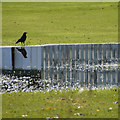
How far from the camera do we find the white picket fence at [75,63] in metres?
8.74

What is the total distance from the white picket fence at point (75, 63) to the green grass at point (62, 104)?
0.87 meters

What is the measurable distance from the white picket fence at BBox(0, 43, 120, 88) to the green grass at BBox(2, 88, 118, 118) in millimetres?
870

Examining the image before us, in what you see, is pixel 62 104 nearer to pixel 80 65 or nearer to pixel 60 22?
pixel 80 65

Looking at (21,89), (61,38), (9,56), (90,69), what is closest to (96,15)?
(61,38)

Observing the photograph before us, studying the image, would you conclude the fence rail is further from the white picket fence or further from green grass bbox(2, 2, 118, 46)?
green grass bbox(2, 2, 118, 46)

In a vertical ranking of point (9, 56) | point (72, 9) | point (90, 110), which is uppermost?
point (72, 9)

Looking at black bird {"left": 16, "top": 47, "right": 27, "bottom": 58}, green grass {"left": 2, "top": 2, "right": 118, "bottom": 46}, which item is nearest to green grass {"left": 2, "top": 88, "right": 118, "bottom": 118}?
black bird {"left": 16, "top": 47, "right": 27, "bottom": 58}

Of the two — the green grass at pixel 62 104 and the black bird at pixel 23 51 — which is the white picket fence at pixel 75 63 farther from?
the green grass at pixel 62 104

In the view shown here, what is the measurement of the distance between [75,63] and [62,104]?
4112mm

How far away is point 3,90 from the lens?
312 inches

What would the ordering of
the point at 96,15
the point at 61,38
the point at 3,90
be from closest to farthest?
the point at 3,90, the point at 61,38, the point at 96,15

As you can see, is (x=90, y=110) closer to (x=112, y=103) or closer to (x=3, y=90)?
(x=112, y=103)

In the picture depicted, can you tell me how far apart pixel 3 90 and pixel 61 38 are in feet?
27.8

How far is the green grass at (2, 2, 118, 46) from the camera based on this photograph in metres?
16.3
